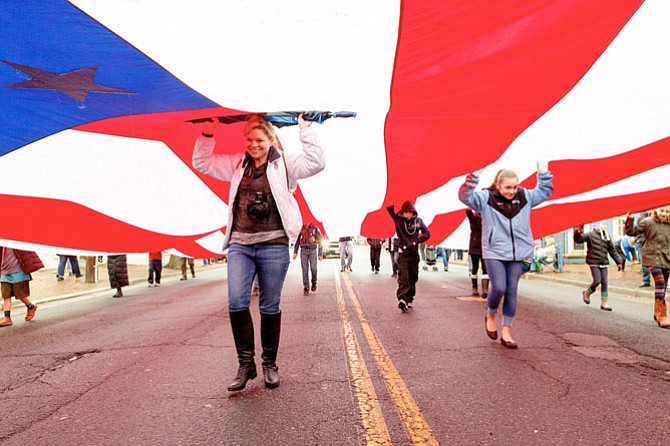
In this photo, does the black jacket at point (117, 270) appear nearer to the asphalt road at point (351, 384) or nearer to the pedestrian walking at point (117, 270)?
the pedestrian walking at point (117, 270)

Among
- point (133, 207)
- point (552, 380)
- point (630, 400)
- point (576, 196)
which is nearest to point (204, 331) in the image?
point (133, 207)

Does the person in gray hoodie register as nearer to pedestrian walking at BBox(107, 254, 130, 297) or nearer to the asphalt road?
the asphalt road

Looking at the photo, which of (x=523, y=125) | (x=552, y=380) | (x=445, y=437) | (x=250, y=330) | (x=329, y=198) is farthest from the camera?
(x=329, y=198)

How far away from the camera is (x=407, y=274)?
7.66 metres

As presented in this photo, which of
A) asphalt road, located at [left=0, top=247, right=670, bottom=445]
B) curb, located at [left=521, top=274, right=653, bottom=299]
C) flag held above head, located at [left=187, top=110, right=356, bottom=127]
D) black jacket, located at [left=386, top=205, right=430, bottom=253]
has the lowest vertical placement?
curb, located at [left=521, top=274, right=653, bottom=299]

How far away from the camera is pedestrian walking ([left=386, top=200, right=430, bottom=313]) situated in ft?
24.9

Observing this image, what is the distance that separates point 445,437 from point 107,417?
212 centimetres

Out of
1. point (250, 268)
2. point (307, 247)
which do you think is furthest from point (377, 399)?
point (307, 247)

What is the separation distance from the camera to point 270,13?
2.85 m

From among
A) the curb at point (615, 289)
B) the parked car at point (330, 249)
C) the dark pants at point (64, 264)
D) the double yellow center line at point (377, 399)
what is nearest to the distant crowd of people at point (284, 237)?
the double yellow center line at point (377, 399)

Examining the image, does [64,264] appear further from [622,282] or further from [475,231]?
[622,282]

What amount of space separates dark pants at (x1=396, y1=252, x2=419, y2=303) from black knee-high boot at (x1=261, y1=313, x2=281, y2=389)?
4.23m

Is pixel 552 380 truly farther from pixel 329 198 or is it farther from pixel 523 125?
pixel 329 198

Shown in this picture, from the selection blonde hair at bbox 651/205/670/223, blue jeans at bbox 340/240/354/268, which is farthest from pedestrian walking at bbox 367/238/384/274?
blonde hair at bbox 651/205/670/223
